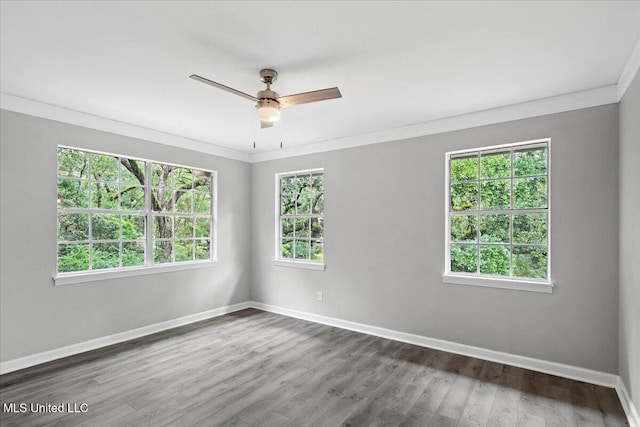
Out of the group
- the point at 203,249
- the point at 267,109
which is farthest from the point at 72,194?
Answer: the point at 267,109

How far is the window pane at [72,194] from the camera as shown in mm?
3611

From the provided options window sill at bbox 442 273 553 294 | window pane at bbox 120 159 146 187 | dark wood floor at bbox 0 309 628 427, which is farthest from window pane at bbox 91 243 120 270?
window sill at bbox 442 273 553 294

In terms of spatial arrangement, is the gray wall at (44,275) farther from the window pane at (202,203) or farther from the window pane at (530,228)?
the window pane at (530,228)

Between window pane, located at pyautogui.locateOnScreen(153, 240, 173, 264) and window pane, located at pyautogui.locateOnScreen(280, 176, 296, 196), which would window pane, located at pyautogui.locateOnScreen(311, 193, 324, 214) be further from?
window pane, located at pyautogui.locateOnScreen(153, 240, 173, 264)

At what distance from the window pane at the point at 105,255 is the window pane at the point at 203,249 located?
1.18 meters

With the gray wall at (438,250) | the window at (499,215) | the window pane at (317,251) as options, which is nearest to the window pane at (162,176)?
the gray wall at (438,250)

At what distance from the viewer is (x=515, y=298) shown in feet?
11.0

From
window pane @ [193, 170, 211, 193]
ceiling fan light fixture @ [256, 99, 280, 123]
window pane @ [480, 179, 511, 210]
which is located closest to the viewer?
ceiling fan light fixture @ [256, 99, 280, 123]

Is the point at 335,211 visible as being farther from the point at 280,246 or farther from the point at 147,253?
the point at 147,253

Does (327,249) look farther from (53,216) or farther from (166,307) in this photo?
(53,216)

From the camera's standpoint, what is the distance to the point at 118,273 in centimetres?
399

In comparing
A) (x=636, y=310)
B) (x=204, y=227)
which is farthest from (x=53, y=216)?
(x=636, y=310)

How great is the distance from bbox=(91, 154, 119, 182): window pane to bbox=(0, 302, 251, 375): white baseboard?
191 centimetres

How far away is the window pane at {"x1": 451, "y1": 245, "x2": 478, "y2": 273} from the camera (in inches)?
147
